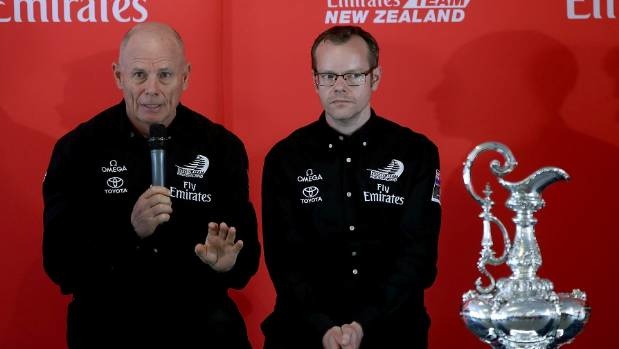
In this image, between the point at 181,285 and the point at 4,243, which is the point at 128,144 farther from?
the point at 4,243

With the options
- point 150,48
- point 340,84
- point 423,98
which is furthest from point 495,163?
point 423,98

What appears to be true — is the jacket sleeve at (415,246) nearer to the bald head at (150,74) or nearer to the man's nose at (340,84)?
the man's nose at (340,84)

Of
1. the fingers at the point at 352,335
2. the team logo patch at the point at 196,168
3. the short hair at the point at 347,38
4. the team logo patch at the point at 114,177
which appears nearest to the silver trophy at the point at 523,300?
the fingers at the point at 352,335

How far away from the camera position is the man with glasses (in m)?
3.18

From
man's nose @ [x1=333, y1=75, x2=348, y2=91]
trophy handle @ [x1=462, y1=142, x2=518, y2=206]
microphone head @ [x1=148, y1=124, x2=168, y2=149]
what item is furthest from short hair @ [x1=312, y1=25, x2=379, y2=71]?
trophy handle @ [x1=462, y1=142, x2=518, y2=206]

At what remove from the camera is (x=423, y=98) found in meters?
3.84

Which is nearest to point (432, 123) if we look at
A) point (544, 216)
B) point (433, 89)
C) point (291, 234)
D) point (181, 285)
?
point (433, 89)

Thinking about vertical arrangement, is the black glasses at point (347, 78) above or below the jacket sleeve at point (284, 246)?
above

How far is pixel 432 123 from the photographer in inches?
151

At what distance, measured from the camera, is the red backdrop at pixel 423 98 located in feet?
12.4

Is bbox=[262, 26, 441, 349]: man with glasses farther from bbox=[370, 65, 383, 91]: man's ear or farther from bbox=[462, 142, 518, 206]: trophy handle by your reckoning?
bbox=[462, 142, 518, 206]: trophy handle

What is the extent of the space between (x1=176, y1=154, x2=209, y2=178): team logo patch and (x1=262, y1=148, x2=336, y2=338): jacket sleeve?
0.20 m

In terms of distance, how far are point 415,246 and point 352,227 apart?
0.67 ft

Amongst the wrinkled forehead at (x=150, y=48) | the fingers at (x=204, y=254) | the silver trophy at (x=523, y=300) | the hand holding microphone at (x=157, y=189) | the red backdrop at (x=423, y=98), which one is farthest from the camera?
the red backdrop at (x=423, y=98)
